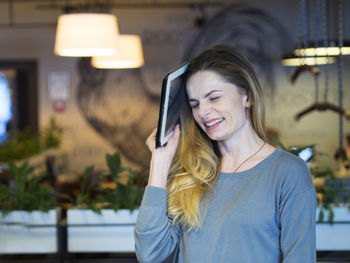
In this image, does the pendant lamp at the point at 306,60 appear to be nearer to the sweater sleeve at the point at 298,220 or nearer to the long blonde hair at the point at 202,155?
the long blonde hair at the point at 202,155

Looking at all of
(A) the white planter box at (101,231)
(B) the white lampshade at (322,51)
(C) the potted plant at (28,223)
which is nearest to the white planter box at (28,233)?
(C) the potted plant at (28,223)

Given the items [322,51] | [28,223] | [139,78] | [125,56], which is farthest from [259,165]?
[139,78]

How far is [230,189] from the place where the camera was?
1628mm

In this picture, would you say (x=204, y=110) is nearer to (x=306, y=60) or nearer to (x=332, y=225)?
(x=332, y=225)

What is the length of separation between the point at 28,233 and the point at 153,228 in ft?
5.45

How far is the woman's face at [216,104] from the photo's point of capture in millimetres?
1648

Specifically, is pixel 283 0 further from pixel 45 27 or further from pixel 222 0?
pixel 45 27

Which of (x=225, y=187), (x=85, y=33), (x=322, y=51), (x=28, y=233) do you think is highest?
(x=85, y=33)

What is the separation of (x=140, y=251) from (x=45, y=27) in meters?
7.06

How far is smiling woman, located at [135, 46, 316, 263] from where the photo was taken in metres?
1.51

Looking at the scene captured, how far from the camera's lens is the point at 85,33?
12.2 feet

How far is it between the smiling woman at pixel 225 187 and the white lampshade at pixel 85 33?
6.85ft

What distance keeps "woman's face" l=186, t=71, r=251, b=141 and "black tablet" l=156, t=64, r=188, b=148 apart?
64mm

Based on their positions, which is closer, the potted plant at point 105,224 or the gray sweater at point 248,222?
the gray sweater at point 248,222
